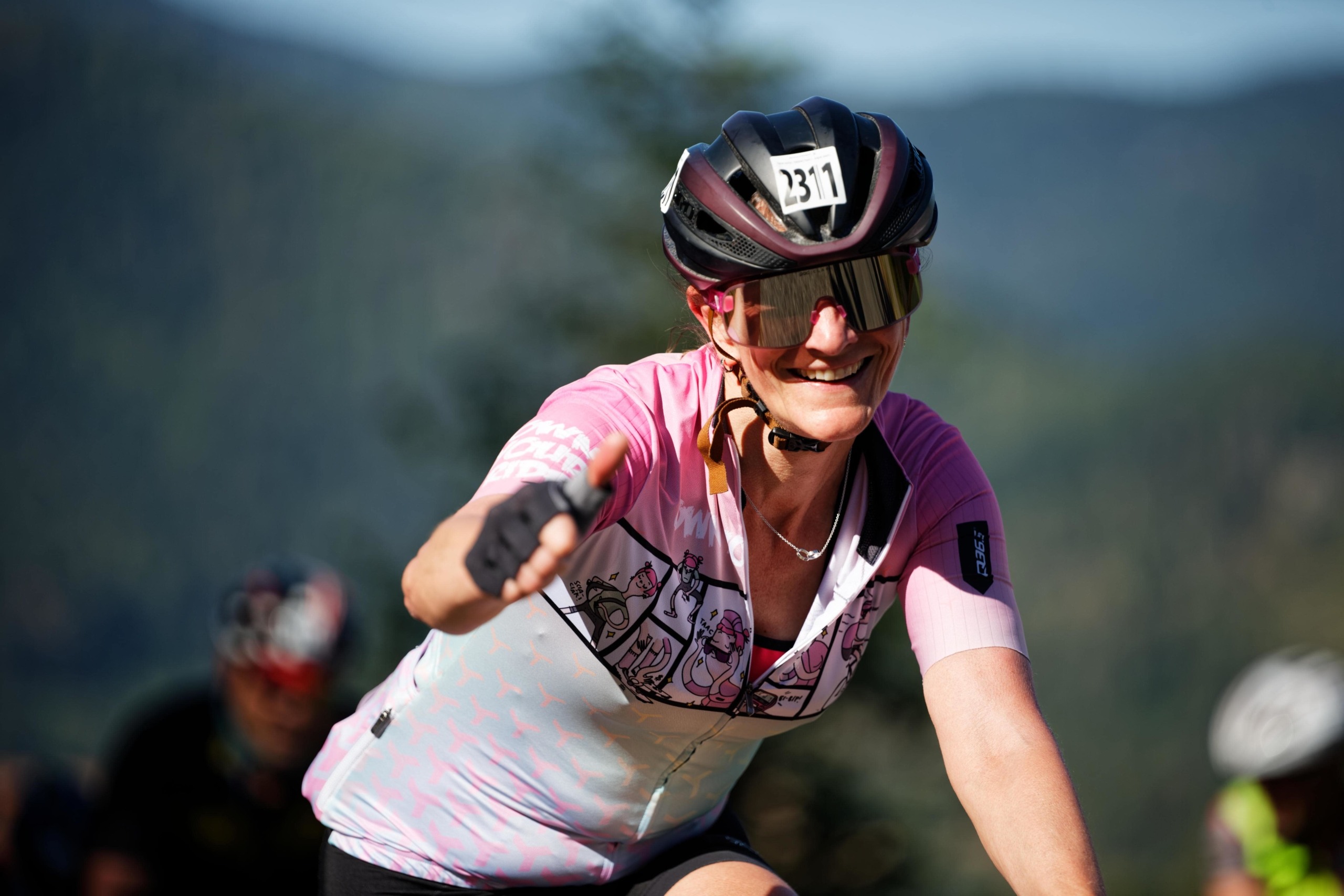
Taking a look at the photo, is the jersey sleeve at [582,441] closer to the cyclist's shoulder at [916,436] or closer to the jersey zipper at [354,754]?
the cyclist's shoulder at [916,436]

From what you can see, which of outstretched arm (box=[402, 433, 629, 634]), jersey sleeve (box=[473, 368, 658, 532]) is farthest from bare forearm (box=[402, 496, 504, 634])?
jersey sleeve (box=[473, 368, 658, 532])

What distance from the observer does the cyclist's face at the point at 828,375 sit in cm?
212

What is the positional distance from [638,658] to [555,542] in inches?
29.0

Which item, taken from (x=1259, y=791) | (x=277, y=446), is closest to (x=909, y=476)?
(x=1259, y=791)

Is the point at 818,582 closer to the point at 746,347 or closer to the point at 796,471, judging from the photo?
the point at 796,471

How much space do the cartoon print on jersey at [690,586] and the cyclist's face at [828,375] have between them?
0.30m

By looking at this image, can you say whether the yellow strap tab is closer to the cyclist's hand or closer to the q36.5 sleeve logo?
the q36.5 sleeve logo

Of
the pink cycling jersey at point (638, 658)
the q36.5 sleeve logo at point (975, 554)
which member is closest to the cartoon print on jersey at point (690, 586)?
the pink cycling jersey at point (638, 658)

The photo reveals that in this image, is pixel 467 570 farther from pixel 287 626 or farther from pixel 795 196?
pixel 287 626

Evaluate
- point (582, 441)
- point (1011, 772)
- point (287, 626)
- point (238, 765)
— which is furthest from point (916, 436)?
point (238, 765)

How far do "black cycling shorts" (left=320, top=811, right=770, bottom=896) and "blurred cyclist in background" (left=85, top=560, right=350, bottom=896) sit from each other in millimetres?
1978

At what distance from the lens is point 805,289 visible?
6.98ft

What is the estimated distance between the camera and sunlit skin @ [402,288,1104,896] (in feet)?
6.53

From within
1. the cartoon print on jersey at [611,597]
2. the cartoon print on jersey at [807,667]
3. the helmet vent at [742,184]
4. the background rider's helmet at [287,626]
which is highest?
the helmet vent at [742,184]
